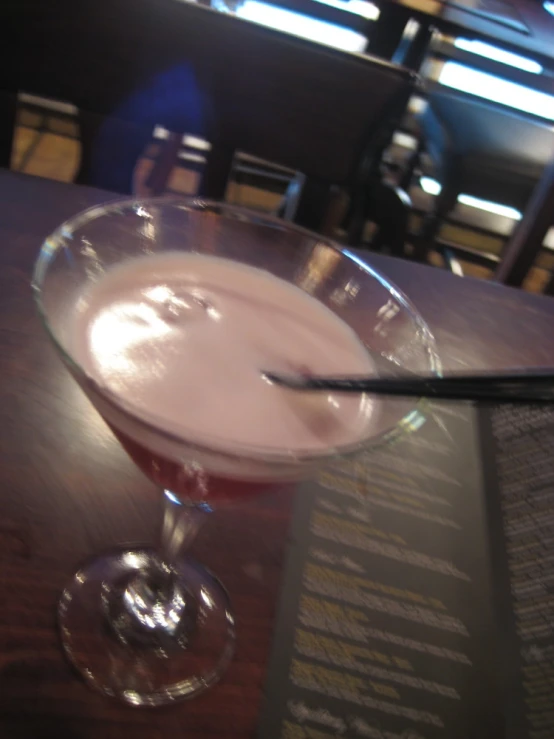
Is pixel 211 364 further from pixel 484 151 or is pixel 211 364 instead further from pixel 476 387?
pixel 484 151

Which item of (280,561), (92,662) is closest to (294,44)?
(280,561)

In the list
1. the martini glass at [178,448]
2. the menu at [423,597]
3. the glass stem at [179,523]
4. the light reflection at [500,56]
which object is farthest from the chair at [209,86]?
the light reflection at [500,56]

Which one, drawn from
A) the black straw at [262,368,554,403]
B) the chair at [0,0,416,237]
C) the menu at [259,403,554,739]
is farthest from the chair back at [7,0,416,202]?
the black straw at [262,368,554,403]

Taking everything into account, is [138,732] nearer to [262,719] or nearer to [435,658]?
[262,719]

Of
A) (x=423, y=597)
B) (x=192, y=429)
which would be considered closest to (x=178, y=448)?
(x=192, y=429)

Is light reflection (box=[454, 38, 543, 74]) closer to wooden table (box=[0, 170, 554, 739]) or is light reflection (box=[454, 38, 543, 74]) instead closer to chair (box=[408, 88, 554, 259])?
chair (box=[408, 88, 554, 259])

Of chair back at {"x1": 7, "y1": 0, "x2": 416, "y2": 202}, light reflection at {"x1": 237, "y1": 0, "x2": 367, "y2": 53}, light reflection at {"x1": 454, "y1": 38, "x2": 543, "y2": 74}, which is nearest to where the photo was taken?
chair back at {"x1": 7, "y1": 0, "x2": 416, "y2": 202}
